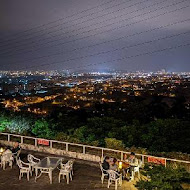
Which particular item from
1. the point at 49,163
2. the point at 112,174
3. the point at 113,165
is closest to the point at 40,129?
the point at 49,163

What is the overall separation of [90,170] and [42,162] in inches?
64.1

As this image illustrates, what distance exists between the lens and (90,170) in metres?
8.79

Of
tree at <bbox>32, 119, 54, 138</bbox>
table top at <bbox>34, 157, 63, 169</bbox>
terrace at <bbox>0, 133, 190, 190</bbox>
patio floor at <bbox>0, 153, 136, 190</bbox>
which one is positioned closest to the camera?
patio floor at <bbox>0, 153, 136, 190</bbox>

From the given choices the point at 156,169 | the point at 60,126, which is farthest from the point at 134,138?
the point at 156,169

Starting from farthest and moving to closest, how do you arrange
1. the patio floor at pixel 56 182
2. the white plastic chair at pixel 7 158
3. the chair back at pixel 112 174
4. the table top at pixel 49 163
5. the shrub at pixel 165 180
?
the white plastic chair at pixel 7 158
the table top at pixel 49 163
the patio floor at pixel 56 182
the chair back at pixel 112 174
the shrub at pixel 165 180

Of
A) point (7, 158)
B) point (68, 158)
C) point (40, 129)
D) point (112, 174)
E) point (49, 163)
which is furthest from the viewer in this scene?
point (40, 129)

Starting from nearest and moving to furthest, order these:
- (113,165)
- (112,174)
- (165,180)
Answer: (165,180), (112,174), (113,165)

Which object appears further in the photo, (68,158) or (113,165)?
(68,158)

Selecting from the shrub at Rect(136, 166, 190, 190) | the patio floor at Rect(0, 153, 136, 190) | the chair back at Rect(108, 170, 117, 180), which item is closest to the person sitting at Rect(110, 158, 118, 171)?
the chair back at Rect(108, 170, 117, 180)

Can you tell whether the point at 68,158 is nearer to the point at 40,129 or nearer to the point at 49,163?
the point at 49,163

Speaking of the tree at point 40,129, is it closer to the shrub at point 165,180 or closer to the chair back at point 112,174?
the chair back at point 112,174

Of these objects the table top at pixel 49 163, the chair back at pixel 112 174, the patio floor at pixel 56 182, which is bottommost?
the patio floor at pixel 56 182

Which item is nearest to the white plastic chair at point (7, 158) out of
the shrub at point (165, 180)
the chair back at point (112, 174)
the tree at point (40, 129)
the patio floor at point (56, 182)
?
the patio floor at point (56, 182)

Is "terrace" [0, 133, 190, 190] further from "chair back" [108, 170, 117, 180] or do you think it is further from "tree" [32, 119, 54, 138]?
"tree" [32, 119, 54, 138]
